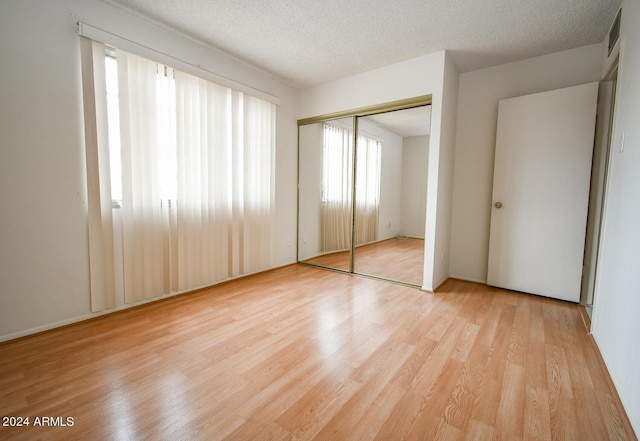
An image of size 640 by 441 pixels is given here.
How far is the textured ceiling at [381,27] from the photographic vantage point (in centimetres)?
229

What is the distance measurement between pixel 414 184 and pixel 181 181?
292cm

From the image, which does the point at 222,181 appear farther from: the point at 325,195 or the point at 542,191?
the point at 542,191

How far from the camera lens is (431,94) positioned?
3.08 m

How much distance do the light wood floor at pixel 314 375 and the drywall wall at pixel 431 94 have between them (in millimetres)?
850

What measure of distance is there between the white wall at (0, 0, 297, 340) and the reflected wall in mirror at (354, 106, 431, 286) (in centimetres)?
301

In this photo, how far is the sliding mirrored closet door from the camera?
3863 mm

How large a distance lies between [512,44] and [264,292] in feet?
12.2

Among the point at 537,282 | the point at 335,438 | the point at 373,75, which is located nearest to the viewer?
the point at 335,438

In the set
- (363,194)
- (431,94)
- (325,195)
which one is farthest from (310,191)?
(431,94)

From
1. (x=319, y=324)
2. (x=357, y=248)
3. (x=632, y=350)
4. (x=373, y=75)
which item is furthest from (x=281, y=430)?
(x=373, y=75)

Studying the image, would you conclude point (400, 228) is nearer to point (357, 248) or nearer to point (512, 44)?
point (357, 248)

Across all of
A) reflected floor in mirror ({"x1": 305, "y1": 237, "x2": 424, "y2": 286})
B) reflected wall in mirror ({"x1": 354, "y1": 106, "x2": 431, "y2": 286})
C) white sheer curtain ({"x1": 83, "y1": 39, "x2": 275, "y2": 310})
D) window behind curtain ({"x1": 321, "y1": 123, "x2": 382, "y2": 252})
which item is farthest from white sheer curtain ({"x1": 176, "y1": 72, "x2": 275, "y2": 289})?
reflected wall in mirror ({"x1": 354, "y1": 106, "x2": 431, "y2": 286})

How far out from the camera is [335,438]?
1.27 metres

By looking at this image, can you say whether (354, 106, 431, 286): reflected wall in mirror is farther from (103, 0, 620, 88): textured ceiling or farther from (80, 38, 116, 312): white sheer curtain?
(80, 38, 116, 312): white sheer curtain
